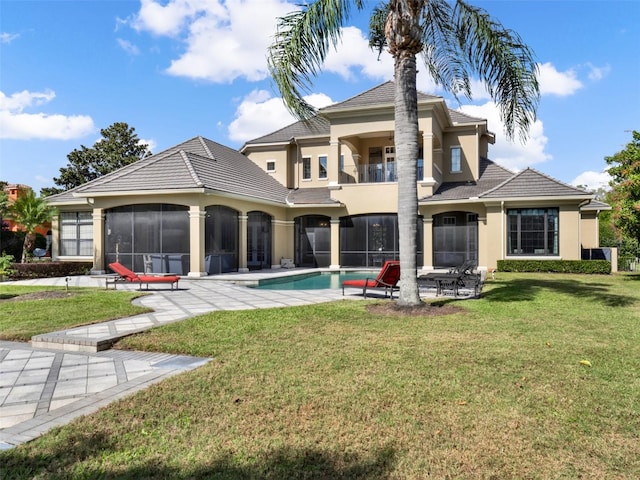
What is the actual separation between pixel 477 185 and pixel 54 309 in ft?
75.9

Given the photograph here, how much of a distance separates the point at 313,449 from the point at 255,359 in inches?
108

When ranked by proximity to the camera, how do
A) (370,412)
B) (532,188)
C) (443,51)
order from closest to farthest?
(370,412) < (443,51) < (532,188)

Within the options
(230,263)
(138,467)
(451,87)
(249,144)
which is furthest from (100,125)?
(138,467)

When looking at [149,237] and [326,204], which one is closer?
[149,237]

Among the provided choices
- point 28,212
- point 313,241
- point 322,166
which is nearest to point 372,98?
point 322,166

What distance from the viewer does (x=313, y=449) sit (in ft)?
12.0

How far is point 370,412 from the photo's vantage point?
4.38m

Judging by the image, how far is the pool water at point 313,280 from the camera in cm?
1827

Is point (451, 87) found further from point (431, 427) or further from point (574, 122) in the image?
point (431, 427)

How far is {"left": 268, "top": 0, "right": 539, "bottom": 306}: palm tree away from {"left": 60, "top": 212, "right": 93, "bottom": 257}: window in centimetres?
1969

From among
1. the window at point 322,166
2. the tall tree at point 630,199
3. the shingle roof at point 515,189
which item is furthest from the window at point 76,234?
the tall tree at point 630,199

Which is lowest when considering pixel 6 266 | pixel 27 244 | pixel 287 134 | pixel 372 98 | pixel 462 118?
pixel 6 266

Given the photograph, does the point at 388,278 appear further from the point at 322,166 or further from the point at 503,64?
the point at 322,166

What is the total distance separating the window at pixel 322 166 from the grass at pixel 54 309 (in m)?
17.8
